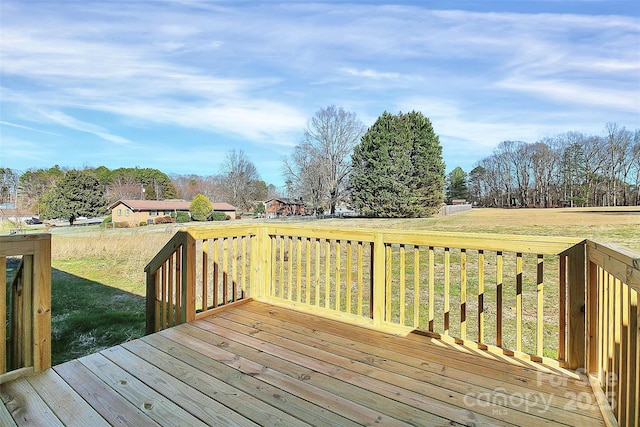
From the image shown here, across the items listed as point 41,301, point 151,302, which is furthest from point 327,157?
point 41,301

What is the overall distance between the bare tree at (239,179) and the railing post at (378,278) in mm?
22202

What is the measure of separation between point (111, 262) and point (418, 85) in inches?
359

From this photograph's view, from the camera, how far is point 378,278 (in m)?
2.49

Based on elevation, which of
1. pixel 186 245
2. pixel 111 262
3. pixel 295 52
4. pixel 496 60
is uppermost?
pixel 295 52

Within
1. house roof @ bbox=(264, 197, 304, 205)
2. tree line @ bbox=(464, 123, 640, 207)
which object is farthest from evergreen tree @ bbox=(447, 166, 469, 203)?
house roof @ bbox=(264, 197, 304, 205)

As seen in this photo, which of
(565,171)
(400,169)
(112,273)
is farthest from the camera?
(400,169)

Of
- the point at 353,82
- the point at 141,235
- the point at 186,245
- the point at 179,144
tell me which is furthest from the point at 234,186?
the point at 186,245

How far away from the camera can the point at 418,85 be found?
846 cm

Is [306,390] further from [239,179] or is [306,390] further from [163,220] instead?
[239,179]

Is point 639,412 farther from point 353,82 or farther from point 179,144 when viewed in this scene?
point 179,144

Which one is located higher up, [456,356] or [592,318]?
[592,318]

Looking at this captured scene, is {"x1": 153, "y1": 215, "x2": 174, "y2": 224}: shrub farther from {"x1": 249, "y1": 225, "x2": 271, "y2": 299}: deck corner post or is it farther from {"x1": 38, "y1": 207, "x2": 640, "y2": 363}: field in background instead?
{"x1": 249, "y1": 225, "x2": 271, "y2": 299}: deck corner post

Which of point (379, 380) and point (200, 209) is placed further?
point (200, 209)

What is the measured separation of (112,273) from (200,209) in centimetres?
1311
